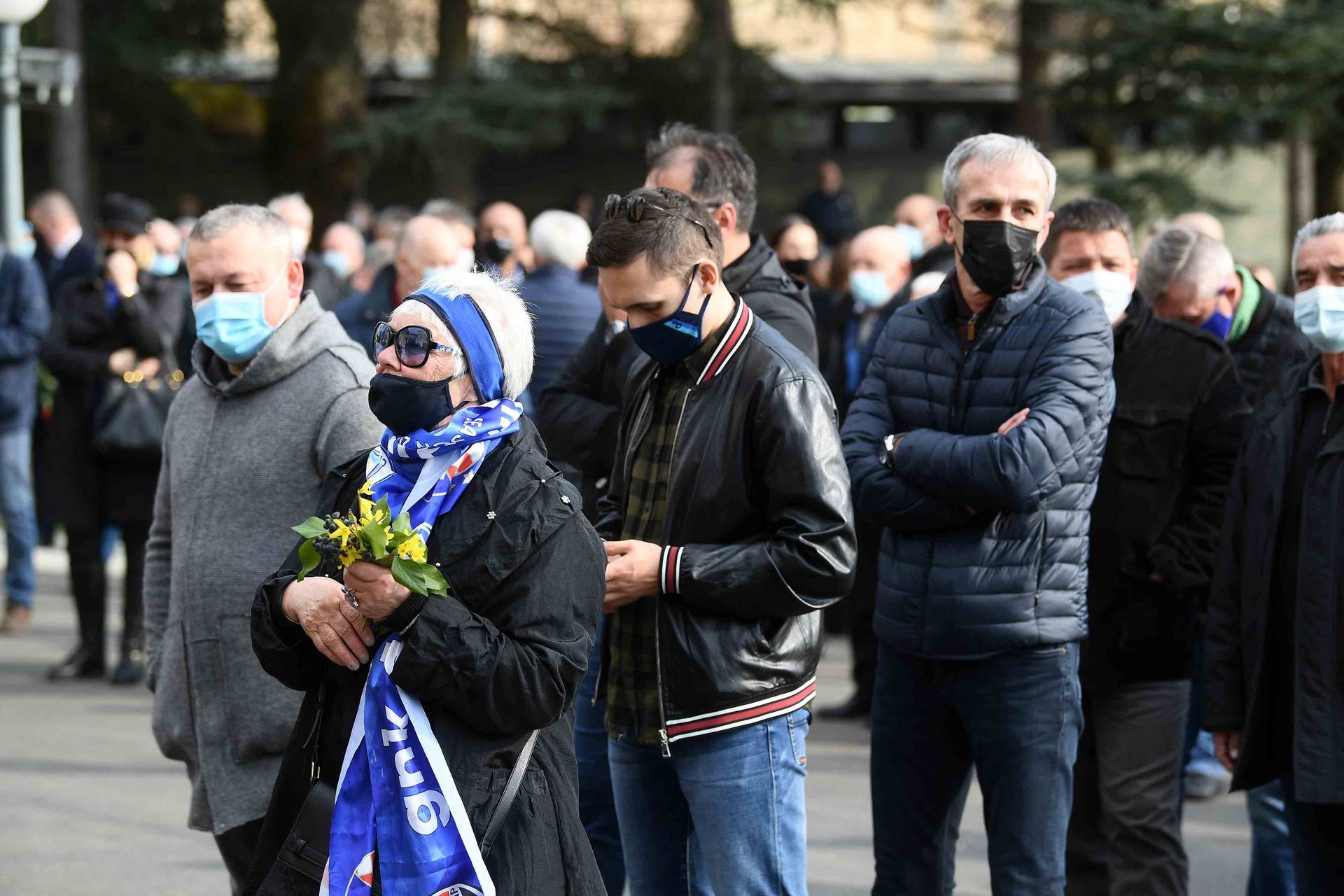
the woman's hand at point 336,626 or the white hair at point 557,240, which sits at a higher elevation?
the white hair at point 557,240

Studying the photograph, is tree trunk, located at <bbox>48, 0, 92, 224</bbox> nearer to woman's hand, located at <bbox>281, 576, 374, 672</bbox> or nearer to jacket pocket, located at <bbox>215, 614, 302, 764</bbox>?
jacket pocket, located at <bbox>215, 614, 302, 764</bbox>

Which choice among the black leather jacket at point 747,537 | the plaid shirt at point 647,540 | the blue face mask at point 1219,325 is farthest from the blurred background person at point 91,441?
the black leather jacket at point 747,537

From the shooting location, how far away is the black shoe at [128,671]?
8969 mm

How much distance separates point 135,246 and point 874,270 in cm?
401

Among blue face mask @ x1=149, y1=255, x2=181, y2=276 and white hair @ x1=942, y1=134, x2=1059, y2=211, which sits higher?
white hair @ x1=942, y1=134, x2=1059, y2=211

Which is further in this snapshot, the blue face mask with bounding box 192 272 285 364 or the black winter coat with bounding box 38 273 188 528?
the black winter coat with bounding box 38 273 188 528

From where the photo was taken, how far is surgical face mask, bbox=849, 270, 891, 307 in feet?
30.1

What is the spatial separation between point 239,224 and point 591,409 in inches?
46.9

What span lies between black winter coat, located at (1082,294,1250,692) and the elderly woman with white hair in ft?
7.11

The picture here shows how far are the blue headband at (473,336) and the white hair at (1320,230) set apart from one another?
2.39 meters

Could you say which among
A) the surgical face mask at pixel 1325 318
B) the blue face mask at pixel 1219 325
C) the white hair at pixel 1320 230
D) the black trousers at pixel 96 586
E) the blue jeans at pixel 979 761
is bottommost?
the black trousers at pixel 96 586

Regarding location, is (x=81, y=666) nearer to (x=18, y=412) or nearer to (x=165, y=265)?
(x=18, y=412)

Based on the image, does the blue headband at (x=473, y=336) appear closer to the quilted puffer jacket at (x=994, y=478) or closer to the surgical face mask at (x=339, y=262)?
the quilted puffer jacket at (x=994, y=478)

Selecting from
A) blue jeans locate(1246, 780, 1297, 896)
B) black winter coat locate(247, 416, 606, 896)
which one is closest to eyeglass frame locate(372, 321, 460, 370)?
black winter coat locate(247, 416, 606, 896)
